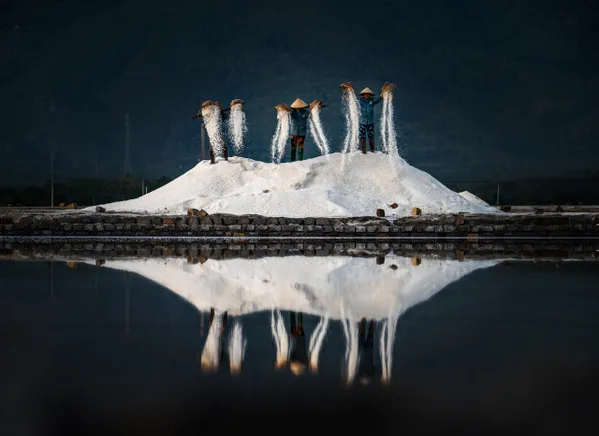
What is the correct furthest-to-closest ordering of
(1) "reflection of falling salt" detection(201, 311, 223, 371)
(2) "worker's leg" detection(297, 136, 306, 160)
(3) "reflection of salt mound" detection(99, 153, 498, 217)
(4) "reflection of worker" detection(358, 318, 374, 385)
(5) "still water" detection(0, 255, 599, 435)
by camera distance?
(2) "worker's leg" detection(297, 136, 306, 160) < (3) "reflection of salt mound" detection(99, 153, 498, 217) < (1) "reflection of falling salt" detection(201, 311, 223, 371) < (4) "reflection of worker" detection(358, 318, 374, 385) < (5) "still water" detection(0, 255, 599, 435)

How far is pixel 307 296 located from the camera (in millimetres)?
3924

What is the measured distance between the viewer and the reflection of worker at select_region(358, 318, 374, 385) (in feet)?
6.74

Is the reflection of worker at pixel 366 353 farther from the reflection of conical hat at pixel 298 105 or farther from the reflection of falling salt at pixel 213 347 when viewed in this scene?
the reflection of conical hat at pixel 298 105

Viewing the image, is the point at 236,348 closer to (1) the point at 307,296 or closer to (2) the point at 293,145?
(1) the point at 307,296

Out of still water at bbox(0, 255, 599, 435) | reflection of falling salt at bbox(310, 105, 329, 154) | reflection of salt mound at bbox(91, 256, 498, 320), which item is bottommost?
still water at bbox(0, 255, 599, 435)

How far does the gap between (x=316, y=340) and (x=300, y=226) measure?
8.74 m

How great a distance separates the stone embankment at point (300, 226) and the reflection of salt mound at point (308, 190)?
0.59 m

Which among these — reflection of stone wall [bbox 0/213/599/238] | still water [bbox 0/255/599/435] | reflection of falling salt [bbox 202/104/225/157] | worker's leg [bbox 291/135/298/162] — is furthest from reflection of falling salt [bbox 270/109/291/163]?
still water [bbox 0/255/599/435]

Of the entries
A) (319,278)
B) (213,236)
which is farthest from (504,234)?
(319,278)

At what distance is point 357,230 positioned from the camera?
11.3 meters

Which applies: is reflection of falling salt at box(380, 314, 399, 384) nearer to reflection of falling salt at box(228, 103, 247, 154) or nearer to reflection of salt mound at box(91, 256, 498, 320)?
reflection of salt mound at box(91, 256, 498, 320)

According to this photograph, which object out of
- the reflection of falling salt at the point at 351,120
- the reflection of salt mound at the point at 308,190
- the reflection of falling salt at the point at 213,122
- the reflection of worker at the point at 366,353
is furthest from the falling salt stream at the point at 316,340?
the reflection of falling salt at the point at 213,122

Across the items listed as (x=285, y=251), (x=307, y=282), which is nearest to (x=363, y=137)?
(x=285, y=251)

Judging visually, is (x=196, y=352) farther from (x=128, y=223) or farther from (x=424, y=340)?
(x=128, y=223)
